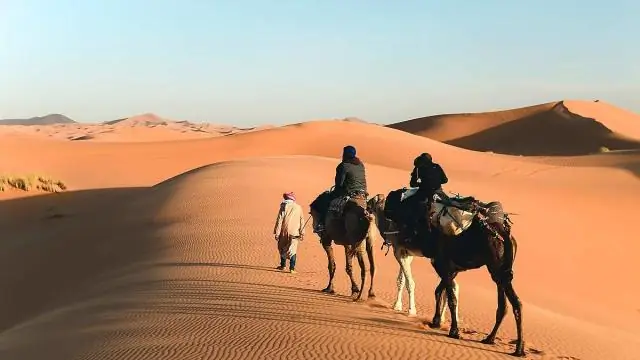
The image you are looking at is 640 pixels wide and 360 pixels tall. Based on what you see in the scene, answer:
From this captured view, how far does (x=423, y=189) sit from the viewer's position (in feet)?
27.6

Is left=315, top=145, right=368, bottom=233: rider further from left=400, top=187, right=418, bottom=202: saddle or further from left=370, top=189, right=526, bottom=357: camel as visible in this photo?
left=370, top=189, right=526, bottom=357: camel

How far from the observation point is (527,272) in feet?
57.6

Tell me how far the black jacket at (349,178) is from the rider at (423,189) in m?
1.55

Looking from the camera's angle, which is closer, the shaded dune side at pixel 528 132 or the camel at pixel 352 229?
the camel at pixel 352 229

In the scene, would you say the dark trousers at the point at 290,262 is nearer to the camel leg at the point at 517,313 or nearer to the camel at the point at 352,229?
the camel at the point at 352,229

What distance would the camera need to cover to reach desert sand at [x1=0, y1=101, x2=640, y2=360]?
7.87m

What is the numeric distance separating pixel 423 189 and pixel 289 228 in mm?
4403

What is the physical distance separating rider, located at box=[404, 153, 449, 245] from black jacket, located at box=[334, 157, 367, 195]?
1550 mm

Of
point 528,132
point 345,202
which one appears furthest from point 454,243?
point 528,132

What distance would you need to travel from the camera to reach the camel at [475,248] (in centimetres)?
733

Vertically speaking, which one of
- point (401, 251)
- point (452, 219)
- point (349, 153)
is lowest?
point (401, 251)

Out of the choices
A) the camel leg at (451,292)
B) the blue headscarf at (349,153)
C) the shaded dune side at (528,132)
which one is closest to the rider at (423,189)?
the camel leg at (451,292)

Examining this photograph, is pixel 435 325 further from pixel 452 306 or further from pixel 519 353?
pixel 519 353

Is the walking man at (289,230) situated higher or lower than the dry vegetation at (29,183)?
higher
